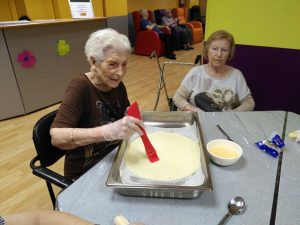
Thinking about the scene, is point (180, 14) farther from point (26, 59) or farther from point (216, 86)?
point (216, 86)

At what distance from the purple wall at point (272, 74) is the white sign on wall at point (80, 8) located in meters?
2.25

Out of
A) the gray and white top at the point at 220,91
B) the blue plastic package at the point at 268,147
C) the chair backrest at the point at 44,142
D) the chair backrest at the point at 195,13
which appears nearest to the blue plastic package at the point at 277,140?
the blue plastic package at the point at 268,147

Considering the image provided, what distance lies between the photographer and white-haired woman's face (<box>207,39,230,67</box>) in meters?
1.64

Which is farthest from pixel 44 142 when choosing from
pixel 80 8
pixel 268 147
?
pixel 80 8

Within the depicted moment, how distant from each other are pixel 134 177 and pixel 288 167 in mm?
587

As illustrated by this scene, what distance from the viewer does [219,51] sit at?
5.38 feet

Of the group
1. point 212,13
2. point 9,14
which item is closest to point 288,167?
point 212,13

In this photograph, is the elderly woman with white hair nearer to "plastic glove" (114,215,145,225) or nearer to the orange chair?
"plastic glove" (114,215,145,225)

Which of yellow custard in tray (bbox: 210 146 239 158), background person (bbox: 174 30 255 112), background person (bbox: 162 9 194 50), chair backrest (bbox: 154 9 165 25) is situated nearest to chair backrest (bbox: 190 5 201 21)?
background person (bbox: 162 9 194 50)

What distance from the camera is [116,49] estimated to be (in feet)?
3.44

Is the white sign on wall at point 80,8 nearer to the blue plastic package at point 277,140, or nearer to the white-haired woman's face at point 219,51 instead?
the white-haired woman's face at point 219,51

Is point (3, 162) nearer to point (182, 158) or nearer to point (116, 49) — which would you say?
point (116, 49)

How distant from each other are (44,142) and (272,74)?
6.53 ft

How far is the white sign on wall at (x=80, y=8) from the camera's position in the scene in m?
3.39
